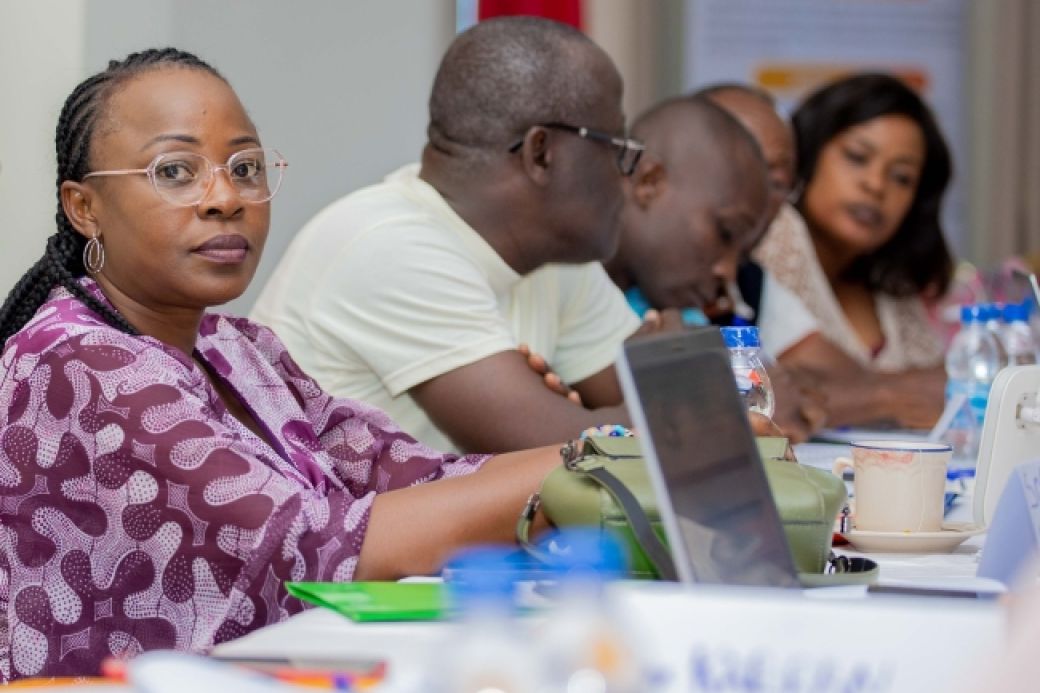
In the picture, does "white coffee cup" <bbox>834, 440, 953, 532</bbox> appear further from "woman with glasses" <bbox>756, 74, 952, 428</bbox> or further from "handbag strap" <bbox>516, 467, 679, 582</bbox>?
"woman with glasses" <bbox>756, 74, 952, 428</bbox>

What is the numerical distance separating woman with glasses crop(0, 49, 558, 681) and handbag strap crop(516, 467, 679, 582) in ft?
0.44

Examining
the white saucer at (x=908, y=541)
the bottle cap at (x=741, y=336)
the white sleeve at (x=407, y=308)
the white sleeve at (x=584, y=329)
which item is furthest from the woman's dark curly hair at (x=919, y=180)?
the white saucer at (x=908, y=541)

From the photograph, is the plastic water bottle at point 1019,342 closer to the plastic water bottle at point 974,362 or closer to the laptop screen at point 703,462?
the plastic water bottle at point 974,362

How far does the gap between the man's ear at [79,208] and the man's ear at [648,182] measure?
6.17 ft

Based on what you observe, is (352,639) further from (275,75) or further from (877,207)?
(877,207)

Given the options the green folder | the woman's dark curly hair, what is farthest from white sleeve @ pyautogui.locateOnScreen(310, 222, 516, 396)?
the woman's dark curly hair

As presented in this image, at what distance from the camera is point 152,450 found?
1.56m

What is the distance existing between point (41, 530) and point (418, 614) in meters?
0.57

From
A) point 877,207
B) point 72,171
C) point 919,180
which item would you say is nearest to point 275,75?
point 72,171

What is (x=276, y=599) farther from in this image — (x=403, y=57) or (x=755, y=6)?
(x=755, y=6)

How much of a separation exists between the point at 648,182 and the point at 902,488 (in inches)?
70.6

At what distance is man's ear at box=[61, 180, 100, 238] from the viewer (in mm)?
1831

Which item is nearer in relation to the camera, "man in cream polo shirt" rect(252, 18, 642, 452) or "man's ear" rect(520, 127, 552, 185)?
"man in cream polo shirt" rect(252, 18, 642, 452)

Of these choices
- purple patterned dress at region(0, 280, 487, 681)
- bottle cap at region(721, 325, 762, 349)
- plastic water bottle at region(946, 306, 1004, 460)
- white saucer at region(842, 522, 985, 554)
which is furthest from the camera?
plastic water bottle at region(946, 306, 1004, 460)
